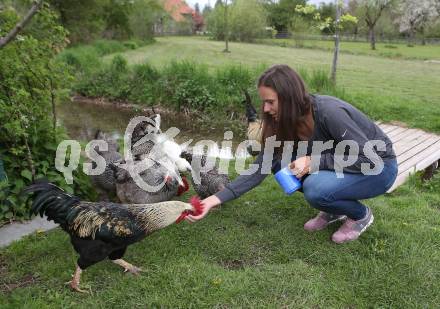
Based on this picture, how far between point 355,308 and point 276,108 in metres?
1.55

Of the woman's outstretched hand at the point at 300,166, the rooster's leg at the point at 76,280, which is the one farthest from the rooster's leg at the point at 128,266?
the woman's outstretched hand at the point at 300,166

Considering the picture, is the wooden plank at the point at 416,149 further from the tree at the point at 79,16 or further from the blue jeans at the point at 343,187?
the tree at the point at 79,16

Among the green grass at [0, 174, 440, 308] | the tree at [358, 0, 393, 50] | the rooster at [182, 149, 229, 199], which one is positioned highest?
the tree at [358, 0, 393, 50]

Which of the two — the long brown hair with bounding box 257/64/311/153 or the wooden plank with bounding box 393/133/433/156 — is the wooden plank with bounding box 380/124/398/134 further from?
the long brown hair with bounding box 257/64/311/153

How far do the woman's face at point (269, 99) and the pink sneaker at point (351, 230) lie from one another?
1219 mm

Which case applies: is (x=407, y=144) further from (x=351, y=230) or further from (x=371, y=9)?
(x=371, y=9)

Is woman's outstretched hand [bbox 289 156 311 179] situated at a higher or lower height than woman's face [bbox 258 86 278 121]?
lower

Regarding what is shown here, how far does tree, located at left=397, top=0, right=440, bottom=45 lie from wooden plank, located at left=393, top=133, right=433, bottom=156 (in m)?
37.8

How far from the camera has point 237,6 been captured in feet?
118

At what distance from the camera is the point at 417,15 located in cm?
4162

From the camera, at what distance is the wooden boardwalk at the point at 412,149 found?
5320mm

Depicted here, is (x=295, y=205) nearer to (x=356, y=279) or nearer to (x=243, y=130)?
(x=356, y=279)

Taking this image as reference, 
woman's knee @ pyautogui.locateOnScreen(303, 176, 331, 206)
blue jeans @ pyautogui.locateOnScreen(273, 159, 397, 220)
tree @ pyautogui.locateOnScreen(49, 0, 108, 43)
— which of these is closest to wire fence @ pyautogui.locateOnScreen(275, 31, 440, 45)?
tree @ pyautogui.locateOnScreen(49, 0, 108, 43)

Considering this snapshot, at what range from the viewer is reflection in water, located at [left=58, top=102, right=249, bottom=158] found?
8297mm
